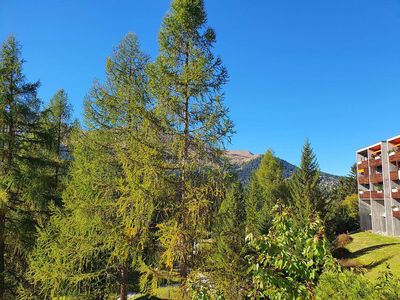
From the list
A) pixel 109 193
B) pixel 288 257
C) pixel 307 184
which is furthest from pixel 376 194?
pixel 288 257

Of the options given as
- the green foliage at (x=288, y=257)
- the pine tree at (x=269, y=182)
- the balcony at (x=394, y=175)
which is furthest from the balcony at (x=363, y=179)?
the green foliage at (x=288, y=257)

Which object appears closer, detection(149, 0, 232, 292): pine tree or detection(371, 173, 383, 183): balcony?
detection(149, 0, 232, 292): pine tree

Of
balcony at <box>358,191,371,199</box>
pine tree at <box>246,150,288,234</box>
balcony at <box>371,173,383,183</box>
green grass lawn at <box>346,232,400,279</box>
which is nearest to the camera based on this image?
green grass lawn at <box>346,232,400,279</box>

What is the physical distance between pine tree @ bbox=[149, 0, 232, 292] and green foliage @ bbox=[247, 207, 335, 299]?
5.43 metres

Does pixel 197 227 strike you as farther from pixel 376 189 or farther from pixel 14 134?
pixel 376 189

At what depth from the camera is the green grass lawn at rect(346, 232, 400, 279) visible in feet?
82.4

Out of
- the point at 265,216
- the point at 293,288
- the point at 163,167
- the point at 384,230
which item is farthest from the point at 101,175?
the point at 384,230

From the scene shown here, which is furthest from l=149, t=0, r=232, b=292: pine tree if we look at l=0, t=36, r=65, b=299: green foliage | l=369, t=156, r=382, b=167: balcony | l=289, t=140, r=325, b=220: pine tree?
l=369, t=156, r=382, b=167: balcony

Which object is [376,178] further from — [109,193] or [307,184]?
[109,193]

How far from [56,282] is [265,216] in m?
24.6

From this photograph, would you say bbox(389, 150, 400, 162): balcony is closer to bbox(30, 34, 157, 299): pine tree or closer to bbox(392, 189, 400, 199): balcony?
bbox(392, 189, 400, 199): balcony

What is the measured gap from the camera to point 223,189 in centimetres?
1080

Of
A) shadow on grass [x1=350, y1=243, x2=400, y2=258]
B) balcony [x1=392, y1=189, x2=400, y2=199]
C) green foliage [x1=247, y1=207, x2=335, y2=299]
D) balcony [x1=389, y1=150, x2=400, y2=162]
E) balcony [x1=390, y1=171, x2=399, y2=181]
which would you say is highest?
balcony [x1=389, y1=150, x2=400, y2=162]

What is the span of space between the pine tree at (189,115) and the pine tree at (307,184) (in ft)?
66.6
